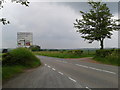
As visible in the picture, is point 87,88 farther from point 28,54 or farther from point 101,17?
point 101,17

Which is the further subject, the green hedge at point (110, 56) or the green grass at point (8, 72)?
the green hedge at point (110, 56)

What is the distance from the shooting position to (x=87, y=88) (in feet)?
26.6

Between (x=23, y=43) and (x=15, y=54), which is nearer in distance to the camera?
(x=15, y=54)

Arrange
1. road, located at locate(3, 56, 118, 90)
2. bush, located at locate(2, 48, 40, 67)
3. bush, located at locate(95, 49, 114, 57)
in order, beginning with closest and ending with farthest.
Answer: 1. road, located at locate(3, 56, 118, 90)
2. bush, located at locate(2, 48, 40, 67)
3. bush, located at locate(95, 49, 114, 57)

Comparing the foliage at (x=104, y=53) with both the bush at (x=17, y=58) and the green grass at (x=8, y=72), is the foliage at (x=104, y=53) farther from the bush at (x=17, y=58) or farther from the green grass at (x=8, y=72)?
the green grass at (x=8, y=72)

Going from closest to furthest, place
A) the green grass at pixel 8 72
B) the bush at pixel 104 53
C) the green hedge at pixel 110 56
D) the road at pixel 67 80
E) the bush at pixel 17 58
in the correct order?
Answer: the road at pixel 67 80
the green grass at pixel 8 72
the bush at pixel 17 58
the green hedge at pixel 110 56
the bush at pixel 104 53

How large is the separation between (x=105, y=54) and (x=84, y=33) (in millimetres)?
15918

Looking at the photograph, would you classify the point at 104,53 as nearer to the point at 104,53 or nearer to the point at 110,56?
the point at 104,53

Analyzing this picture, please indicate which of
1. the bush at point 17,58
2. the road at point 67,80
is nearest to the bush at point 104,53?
the bush at point 17,58

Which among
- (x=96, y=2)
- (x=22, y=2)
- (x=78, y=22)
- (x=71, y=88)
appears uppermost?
(x=96, y=2)

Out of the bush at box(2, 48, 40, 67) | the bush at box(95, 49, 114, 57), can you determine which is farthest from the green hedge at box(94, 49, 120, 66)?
the bush at box(2, 48, 40, 67)

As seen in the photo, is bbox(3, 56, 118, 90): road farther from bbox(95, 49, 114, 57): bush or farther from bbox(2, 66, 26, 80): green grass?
bbox(95, 49, 114, 57): bush

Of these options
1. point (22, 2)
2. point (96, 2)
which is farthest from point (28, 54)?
point (96, 2)

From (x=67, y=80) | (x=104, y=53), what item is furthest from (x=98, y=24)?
(x=67, y=80)
